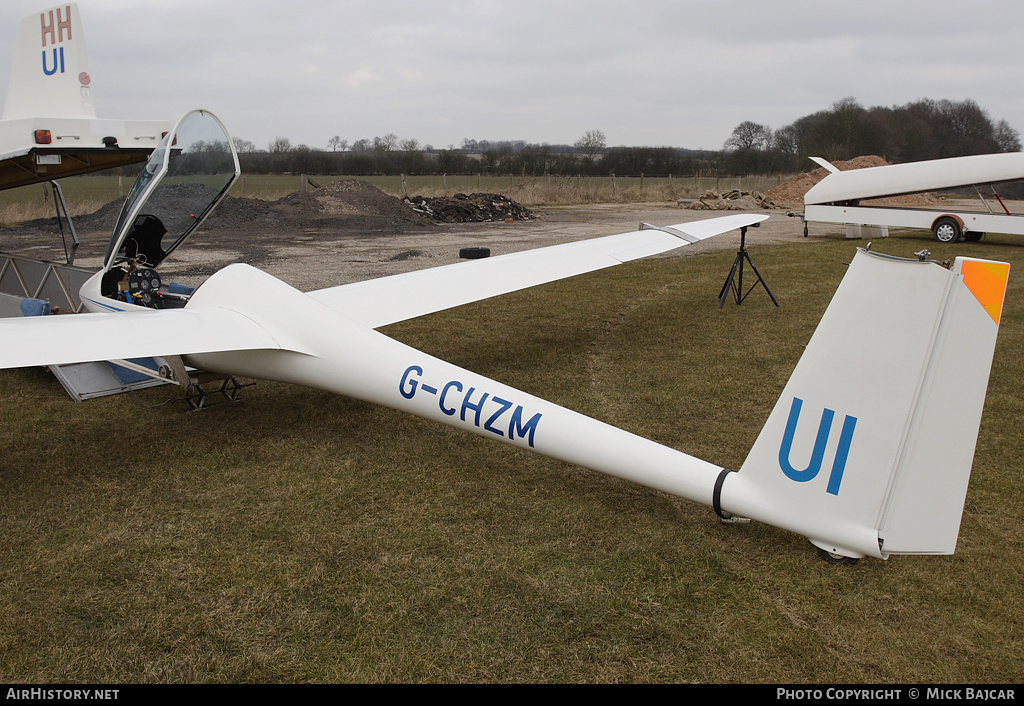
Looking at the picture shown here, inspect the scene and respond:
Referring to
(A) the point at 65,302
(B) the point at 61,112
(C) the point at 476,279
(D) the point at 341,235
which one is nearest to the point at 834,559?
(C) the point at 476,279

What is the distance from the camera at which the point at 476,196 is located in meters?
28.8

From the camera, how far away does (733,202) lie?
31.8 metres

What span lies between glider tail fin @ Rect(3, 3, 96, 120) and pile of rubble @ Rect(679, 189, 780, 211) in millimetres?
27911

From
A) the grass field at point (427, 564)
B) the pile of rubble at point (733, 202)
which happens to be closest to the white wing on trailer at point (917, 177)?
the pile of rubble at point (733, 202)

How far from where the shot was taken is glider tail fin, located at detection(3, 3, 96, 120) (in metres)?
7.34

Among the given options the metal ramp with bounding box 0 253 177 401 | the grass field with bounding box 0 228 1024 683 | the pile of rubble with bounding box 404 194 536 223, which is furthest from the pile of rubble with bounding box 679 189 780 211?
the metal ramp with bounding box 0 253 177 401

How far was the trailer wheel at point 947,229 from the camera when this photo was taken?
1822 centimetres

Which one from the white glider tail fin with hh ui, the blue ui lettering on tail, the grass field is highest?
the white glider tail fin with hh ui

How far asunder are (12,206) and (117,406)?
23.8 meters

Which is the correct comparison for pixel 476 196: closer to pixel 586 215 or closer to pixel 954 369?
pixel 586 215

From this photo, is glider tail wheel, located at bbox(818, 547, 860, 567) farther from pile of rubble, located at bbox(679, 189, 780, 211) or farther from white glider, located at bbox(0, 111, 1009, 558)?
pile of rubble, located at bbox(679, 189, 780, 211)

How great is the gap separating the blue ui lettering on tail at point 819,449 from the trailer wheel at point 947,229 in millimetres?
18988

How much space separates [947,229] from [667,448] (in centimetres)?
1900

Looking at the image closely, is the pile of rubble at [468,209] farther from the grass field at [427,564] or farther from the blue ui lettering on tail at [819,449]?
the blue ui lettering on tail at [819,449]
